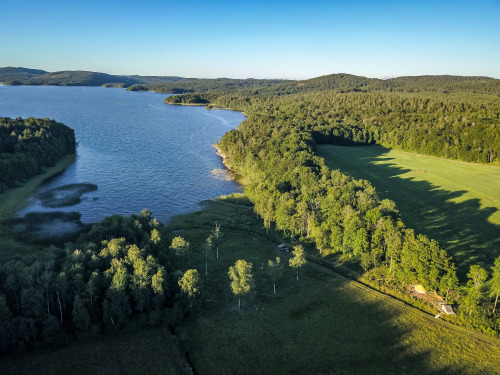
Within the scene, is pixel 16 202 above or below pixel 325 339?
above

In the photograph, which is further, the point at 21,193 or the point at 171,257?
the point at 21,193

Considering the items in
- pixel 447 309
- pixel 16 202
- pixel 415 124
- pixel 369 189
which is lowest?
pixel 447 309

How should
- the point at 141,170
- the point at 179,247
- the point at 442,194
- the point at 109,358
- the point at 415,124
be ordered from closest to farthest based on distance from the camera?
1. the point at 109,358
2. the point at 179,247
3. the point at 442,194
4. the point at 141,170
5. the point at 415,124

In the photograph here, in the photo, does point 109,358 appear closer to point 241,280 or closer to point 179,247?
point 241,280

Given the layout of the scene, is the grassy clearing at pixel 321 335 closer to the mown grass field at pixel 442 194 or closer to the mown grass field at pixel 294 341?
the mown grass field at pixel 294 341

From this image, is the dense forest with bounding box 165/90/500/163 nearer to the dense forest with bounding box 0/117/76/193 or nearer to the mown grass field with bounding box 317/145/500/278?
the mown grass field with bounding box 317/145/500/278

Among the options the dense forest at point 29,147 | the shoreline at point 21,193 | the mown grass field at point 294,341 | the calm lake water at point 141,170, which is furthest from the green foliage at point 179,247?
the dense forest at point 29,147

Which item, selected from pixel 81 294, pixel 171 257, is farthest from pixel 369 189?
pixel 81 294
